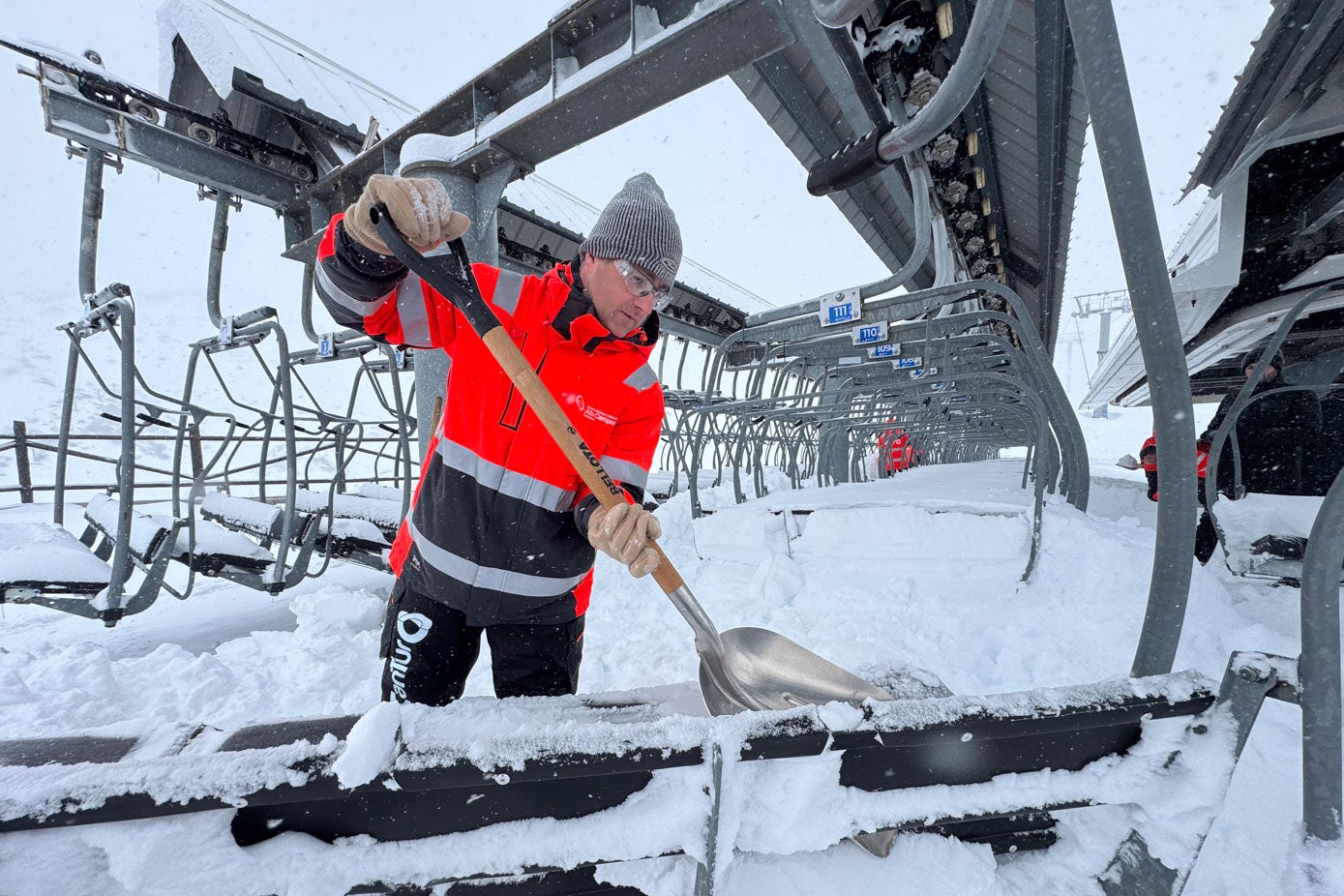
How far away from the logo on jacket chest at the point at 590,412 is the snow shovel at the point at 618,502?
0.68 feet

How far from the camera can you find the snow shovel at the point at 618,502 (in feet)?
3.56

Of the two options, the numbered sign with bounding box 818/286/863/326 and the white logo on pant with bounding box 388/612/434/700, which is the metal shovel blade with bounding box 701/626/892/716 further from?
the numbered sign with bounding box 818/286/863/326

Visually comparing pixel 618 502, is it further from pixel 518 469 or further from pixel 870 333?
pixel 870 333

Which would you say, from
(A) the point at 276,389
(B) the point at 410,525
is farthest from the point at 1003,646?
(A) the point at 276,389

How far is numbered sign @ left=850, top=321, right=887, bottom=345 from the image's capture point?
3.74 metres

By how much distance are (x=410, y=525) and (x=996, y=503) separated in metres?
2.88

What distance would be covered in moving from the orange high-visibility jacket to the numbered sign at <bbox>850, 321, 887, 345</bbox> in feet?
8.88

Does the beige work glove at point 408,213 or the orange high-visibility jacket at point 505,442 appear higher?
the beige work glove at point 408,213

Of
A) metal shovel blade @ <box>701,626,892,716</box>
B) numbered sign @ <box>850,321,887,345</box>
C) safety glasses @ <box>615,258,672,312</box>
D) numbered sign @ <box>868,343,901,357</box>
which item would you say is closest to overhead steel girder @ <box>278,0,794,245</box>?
safety glasses @ <box>615,258,672,312</box>

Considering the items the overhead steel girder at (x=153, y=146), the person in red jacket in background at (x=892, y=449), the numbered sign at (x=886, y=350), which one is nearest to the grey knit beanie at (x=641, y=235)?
the overhead steel girder at (x=153, y=146)

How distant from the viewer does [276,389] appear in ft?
10.8

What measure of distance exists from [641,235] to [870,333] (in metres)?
2.84

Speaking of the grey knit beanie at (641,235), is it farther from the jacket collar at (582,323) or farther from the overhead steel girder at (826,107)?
the overhead steel girder at (826,107)

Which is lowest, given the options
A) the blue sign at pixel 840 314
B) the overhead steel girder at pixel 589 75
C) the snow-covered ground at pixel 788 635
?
the snow-covered ground at pixel 788 635
